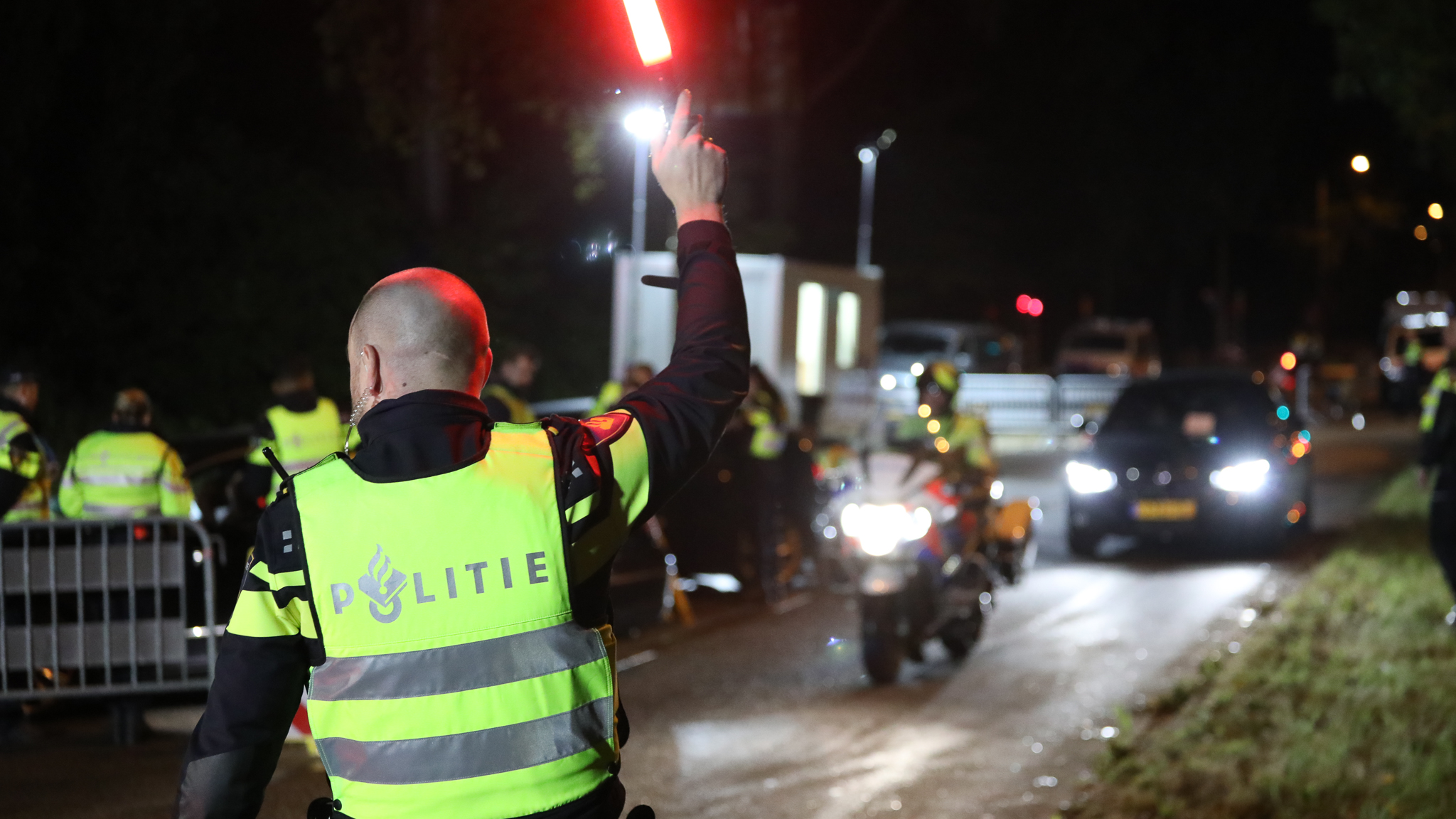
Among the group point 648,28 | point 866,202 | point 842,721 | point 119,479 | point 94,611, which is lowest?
point 842,721

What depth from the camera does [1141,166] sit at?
164ft

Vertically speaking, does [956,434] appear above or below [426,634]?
below

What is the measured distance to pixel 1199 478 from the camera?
44.6 feet

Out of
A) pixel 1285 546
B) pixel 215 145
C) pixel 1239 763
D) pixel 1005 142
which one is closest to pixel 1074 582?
pixel 1285 546

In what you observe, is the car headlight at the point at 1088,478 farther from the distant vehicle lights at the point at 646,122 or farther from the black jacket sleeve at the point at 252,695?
the black jacket sleeve at the point at 252,695

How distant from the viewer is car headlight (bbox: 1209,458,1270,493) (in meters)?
13.6

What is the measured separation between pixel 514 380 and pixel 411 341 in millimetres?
7293

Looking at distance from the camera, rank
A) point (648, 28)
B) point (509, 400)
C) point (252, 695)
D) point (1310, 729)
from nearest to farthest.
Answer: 1. point (252, 695)
2. point (648, 28)
3. point (1310, 729)
4. point (509, 400)

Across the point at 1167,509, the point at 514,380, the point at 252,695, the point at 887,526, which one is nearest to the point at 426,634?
the point at 252,695

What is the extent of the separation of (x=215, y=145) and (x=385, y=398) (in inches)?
755

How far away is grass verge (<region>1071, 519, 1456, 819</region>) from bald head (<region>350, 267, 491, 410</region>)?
415cm

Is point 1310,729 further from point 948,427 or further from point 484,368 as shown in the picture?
point 484,368

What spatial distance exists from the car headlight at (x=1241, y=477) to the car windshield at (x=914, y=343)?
19644mm

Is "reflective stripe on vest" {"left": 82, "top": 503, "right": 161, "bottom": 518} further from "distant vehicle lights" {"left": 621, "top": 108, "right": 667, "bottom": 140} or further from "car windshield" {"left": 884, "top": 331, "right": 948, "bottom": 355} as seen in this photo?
"car windshield" {"left": 884, "top": 331, "right": 948, "bottom": 355}
